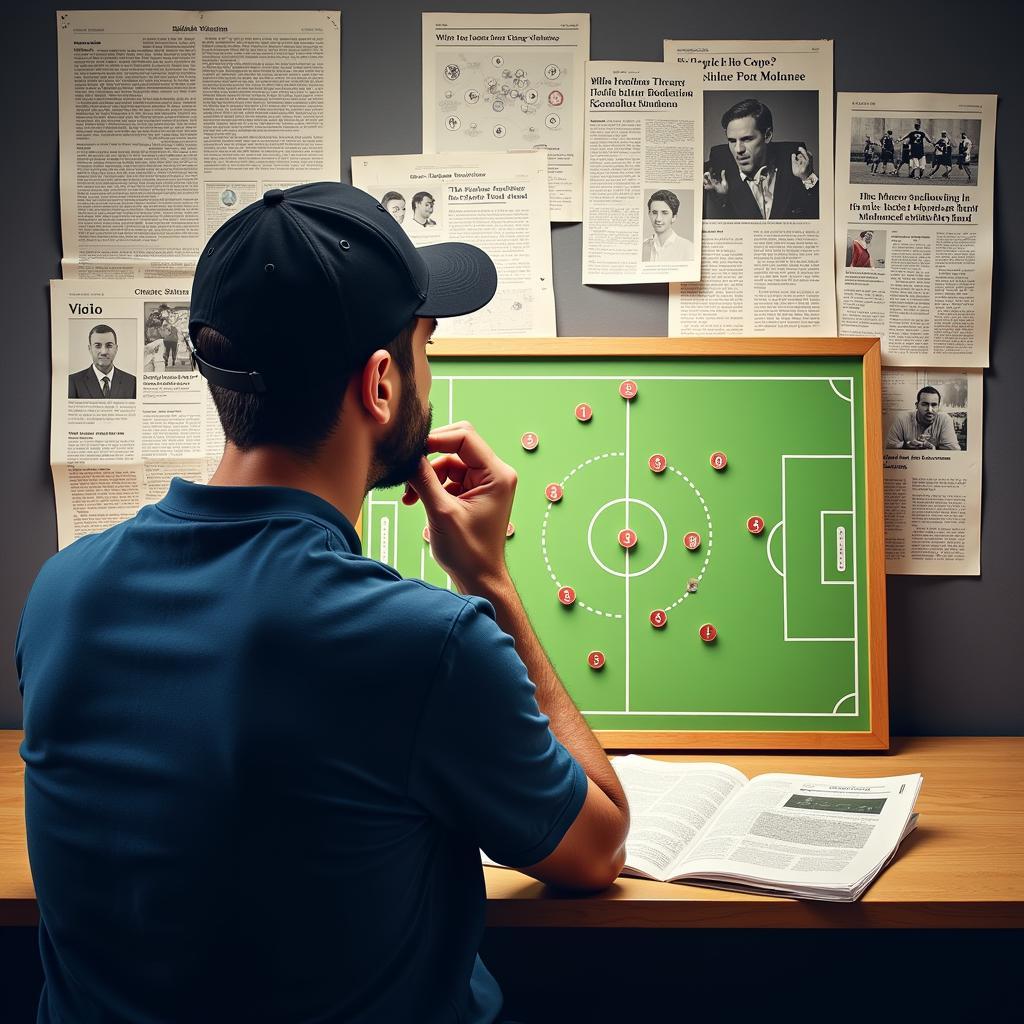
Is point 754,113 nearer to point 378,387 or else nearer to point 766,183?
point 766,183

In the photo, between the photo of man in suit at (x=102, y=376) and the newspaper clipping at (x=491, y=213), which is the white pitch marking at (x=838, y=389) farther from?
the photo of man in suit at (x=102, y=376)

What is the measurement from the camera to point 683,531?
1.34 meters

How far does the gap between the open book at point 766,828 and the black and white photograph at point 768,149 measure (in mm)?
795

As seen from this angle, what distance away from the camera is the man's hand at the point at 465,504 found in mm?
969

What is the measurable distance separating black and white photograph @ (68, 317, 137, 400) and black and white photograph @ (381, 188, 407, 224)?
427 millimetres

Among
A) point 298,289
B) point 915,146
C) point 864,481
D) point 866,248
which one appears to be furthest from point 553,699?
point 915,146

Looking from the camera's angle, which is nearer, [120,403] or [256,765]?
[256,765]

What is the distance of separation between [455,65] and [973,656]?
1.14 metres

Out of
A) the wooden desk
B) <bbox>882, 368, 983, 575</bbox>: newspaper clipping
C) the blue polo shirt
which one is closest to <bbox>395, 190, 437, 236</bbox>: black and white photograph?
<bbox>882, 368, 983, 575</bbox>: newspaper clipping

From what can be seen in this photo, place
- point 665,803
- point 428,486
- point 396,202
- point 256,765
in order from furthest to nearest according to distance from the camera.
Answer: point 396,202
point 665,803
point 428,486
point 256,765

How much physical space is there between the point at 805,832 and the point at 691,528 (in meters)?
0.48

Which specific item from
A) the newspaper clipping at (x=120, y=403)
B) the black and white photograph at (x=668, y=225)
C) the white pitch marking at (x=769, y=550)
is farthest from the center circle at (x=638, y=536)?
the newspaper clipping at (x=120, y=403)

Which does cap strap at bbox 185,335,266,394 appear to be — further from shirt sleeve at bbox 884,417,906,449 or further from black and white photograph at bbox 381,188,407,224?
shirt sleeve at bbox 884,417,906,449

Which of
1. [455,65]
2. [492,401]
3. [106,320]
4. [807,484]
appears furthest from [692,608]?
[106,320]
